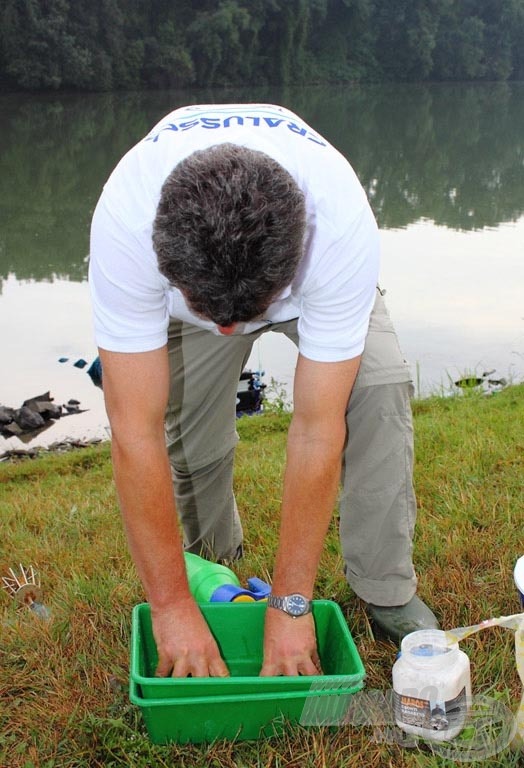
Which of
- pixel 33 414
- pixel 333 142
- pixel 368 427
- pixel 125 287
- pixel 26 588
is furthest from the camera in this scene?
pixel 333 142

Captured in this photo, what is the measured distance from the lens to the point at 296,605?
2.08m

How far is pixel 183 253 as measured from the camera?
1622 mm

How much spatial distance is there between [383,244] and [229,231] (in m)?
11.4

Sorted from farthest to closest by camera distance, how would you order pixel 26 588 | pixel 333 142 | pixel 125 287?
1. pixel 333 142
2. pixel 26 588
3. pixel 125 287

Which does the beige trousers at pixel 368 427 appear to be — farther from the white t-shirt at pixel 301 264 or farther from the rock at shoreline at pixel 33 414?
the rock at shoreline at pixel 33 414

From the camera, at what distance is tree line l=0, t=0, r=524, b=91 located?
1308 inches

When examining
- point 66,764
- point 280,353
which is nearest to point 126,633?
point 66,764

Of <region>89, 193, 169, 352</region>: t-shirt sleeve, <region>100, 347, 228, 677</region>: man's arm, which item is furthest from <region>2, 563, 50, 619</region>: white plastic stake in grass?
<region>89, 193, 169, 352</region>: t-shirt sleeve

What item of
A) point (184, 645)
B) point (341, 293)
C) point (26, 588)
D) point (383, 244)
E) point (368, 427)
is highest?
point (341, 293)

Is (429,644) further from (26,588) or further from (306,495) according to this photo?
(26,588)

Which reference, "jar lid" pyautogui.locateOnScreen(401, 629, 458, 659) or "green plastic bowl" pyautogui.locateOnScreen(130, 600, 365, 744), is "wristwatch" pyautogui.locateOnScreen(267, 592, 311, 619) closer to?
"green plastic bowl" pyautogui.locateOnScreen(130, 600, 365, 744)

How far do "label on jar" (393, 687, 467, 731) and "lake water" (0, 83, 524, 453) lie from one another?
4989 mm

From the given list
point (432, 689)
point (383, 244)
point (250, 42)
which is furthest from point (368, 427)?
point (250, 42)

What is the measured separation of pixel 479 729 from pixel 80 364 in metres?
7.21
